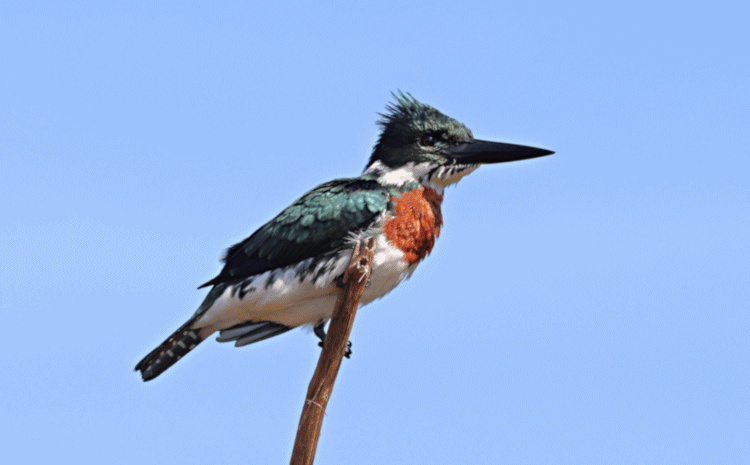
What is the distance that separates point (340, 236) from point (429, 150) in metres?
1.02

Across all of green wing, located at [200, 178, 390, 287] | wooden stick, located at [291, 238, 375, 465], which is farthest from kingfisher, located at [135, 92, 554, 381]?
wooden stick, located at [291, 238, 375, 465]

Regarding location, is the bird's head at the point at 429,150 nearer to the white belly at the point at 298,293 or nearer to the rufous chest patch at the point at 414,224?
the rufous chest patch at the point at 414,224

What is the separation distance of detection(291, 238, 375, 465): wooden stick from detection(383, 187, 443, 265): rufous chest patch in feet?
0.85

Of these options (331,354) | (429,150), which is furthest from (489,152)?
(331,354)

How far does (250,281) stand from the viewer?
21.6 feet

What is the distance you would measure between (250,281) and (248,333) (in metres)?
0.54

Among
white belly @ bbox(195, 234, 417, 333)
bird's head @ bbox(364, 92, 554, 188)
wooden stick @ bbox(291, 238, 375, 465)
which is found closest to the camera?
wooden stick @ bbox(291, 238, 375, 465)

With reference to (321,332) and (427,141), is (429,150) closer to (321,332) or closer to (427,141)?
(427,141)

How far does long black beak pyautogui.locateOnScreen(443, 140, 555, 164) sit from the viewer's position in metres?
6.84

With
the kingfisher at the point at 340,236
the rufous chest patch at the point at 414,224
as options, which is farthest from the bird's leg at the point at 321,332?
the rufous chest patch at the point at 414,224

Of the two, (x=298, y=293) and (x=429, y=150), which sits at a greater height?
(x=429, y=150)

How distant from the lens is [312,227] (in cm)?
645

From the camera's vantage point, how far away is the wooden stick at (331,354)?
5.89 metres

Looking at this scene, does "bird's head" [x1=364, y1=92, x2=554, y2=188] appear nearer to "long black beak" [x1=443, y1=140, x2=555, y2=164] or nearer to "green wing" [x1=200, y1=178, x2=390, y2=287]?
"long black beak" [x1=443, y1=140, x2=555, y2=164]
